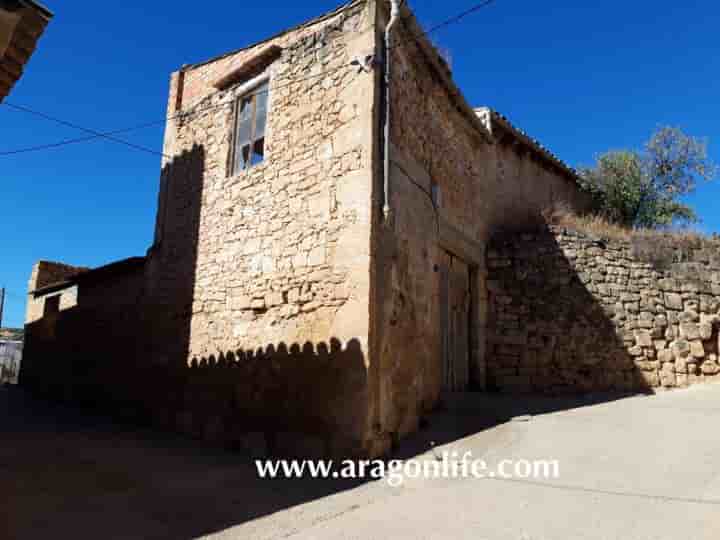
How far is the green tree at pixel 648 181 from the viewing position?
14211mm

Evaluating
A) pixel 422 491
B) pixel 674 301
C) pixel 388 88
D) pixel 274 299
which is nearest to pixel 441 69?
pixel 388 88

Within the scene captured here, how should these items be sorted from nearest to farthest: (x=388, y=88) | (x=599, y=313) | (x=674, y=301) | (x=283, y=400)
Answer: (x=283, y=400)
(x=388, y=88)
(x=599, y=313)
(x=674, y=301)

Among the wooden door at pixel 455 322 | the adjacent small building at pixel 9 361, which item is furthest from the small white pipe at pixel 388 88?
the adjacent small building at pixel 9 361

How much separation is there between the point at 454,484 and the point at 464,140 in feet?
21.2

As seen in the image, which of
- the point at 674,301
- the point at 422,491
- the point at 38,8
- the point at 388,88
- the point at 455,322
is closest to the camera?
the point at 38,8

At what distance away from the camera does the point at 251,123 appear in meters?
7.61

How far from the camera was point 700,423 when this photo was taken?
251 inches

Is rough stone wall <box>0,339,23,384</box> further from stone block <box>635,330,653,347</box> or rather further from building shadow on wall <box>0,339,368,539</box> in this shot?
stone block <box>635,330,653,347</box>

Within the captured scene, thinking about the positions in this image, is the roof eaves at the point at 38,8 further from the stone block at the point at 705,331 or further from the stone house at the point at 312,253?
the stone block at the point at 705,331

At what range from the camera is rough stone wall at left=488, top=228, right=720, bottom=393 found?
29.7 feet

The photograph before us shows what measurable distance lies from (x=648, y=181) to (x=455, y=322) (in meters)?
9.29

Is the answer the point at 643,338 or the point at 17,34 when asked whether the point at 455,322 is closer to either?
the point at 643,338

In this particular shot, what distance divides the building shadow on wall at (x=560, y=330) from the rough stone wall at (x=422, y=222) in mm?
427

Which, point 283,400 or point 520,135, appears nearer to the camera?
point 283,400
